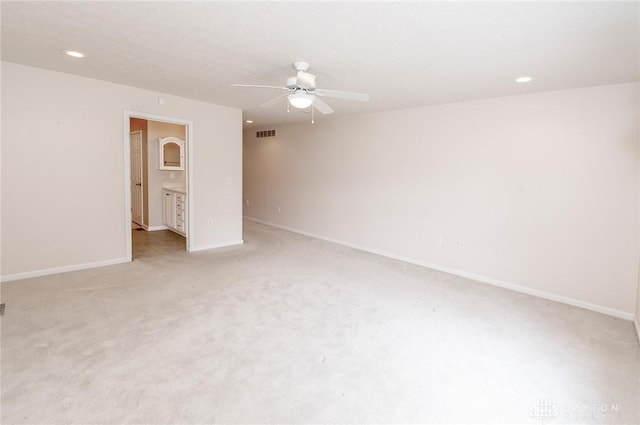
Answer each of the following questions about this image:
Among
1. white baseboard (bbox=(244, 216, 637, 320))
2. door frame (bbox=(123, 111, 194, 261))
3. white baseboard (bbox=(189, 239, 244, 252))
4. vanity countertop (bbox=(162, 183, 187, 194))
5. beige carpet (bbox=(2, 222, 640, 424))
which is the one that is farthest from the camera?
vanity countertop (bbox=(162, 183, 187, 194))

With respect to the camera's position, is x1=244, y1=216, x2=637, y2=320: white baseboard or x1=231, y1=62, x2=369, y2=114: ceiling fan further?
x1=244, y1=216, x2=637, y2=320: white baseboard

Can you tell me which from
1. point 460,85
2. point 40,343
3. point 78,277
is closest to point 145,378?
point 40,343

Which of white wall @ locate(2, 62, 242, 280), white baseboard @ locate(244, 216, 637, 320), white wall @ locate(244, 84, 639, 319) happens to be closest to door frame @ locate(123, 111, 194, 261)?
white wall @ locate(2, 62, 242, 280)

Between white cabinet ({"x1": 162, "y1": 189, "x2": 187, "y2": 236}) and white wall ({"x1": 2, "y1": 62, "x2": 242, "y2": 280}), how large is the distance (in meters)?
1.33

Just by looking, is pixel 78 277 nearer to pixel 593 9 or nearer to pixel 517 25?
pixel 517 25

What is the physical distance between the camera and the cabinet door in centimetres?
621

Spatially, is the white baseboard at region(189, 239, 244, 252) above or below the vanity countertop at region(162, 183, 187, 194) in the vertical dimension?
below

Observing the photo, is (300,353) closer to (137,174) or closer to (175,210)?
(175,210)

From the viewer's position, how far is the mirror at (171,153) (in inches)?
265

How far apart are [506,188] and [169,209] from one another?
18.9 ft

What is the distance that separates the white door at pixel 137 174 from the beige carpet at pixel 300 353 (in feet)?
11.3

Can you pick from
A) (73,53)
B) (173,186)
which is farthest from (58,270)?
(173,186)

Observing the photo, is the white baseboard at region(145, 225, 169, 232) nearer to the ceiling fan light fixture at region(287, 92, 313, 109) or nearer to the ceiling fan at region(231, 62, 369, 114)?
the ceiling fan at region(231, 62, 369, 114)

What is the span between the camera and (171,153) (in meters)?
6.99
